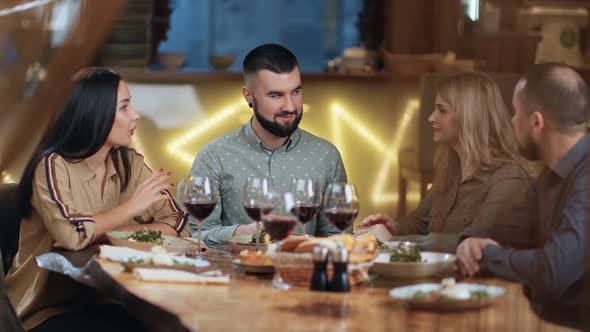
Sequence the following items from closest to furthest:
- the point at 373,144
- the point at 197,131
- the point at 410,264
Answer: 1. the point at 410,264
2. the point at 373,144
3. the point at 197,131

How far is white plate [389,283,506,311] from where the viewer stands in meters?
1.29

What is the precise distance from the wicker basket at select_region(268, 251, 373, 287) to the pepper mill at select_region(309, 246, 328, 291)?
1.6 inches

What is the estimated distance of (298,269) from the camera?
153cm

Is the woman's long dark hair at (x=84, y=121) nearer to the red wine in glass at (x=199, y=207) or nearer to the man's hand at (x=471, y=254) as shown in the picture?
the red wine in glass at (x=199, y=207)

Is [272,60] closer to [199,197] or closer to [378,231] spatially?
[378,231]

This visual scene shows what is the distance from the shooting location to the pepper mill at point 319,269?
148 centimetres

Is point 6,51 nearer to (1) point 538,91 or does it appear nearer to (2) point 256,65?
(1) point 538,91

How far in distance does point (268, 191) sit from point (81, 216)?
0.49m

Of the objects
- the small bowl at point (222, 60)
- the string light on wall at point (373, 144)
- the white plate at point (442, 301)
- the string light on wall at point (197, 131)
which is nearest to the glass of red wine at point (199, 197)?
the white plate at point (442, 301)

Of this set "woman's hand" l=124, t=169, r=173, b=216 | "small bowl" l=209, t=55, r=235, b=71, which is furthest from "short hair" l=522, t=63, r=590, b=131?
"small bowl" l=209, t=55, r=235, b=71

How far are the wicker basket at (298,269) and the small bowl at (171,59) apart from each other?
249 centimetres

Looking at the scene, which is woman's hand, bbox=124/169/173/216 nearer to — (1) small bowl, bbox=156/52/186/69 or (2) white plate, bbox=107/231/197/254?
(2) white plate, bbox=107/231/197/254

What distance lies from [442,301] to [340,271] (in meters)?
0.22

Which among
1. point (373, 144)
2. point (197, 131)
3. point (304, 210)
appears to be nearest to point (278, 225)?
point (304, 210)
